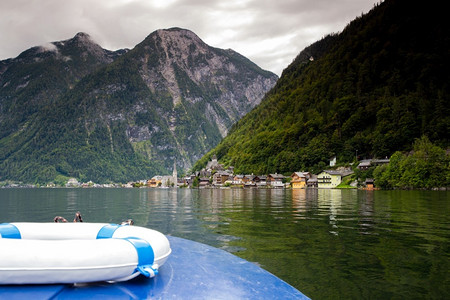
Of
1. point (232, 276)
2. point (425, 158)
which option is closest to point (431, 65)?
point (425, 158)

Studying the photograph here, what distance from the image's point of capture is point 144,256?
15.6 ft

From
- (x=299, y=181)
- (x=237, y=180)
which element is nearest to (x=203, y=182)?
(x=237, y=180)

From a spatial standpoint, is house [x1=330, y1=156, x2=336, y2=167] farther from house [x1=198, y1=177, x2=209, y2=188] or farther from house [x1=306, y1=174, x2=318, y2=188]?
house [x1=198, y1=177, x2=209, y2=188]

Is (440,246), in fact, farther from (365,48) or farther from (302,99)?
(365,48)

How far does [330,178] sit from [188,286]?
9021 cm

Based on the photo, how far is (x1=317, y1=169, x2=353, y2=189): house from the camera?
88.4 m

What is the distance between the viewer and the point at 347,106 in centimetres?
11350

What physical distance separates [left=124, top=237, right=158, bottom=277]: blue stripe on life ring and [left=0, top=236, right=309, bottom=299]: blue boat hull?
0.91 feet

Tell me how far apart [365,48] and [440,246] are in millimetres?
143653

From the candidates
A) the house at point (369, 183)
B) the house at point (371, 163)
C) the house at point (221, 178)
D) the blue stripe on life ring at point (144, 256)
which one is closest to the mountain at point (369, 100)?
the house at point (221, 178)

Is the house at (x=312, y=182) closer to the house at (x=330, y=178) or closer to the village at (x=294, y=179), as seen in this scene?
the village at (x=294, y=179)

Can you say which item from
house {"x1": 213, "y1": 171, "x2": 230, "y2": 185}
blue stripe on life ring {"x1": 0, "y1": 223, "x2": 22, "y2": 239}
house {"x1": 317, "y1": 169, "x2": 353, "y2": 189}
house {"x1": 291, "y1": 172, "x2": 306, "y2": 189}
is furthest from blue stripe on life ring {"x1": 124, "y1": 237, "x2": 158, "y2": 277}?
house {"x1": 213, "y1": 171, "x2": 230, "y2": 185}

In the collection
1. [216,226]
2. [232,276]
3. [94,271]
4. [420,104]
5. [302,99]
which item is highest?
[302,99]

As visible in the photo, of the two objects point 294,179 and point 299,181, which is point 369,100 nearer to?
point 299,181
